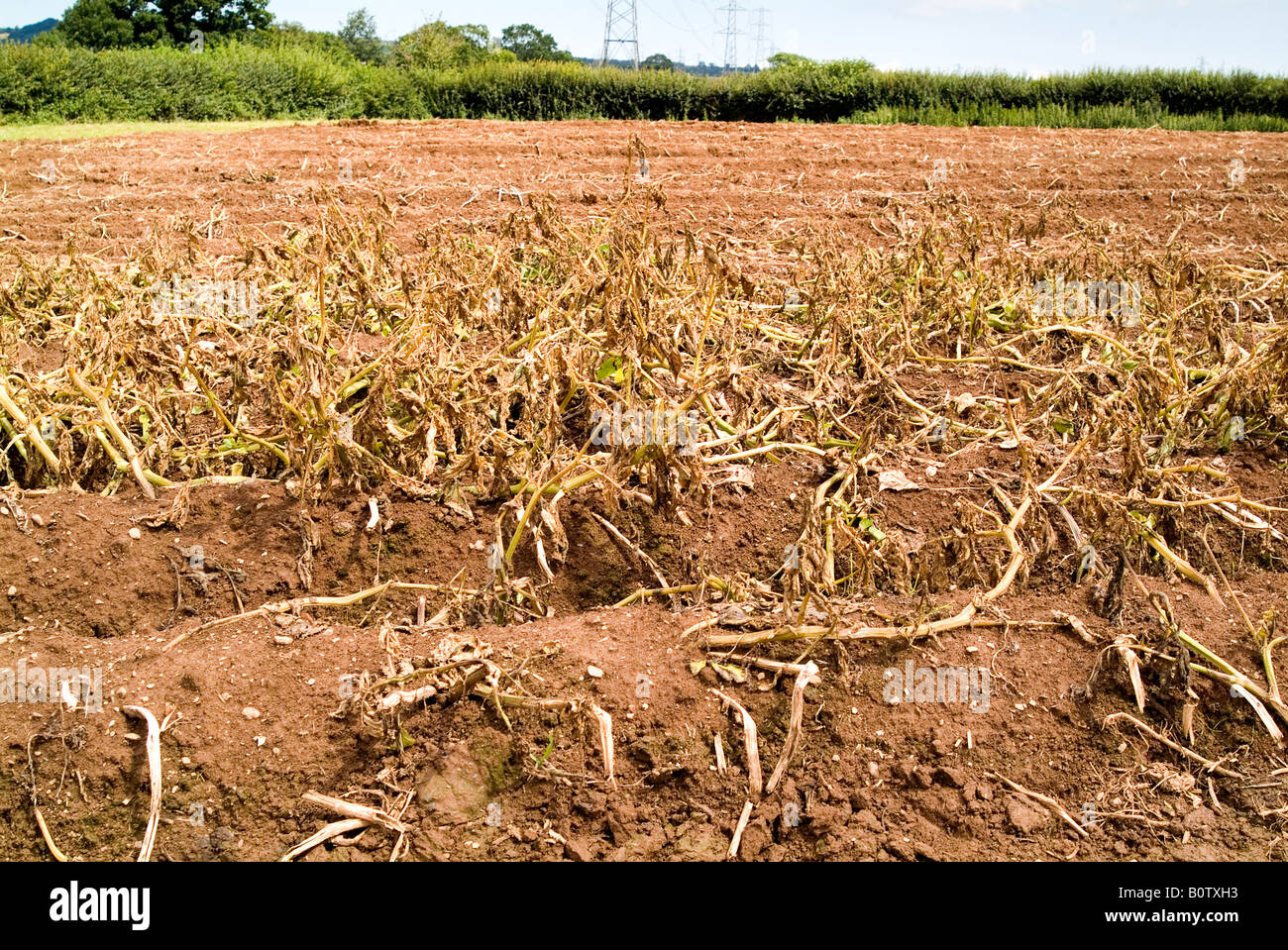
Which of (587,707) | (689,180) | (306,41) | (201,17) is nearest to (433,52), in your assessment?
(306,41)

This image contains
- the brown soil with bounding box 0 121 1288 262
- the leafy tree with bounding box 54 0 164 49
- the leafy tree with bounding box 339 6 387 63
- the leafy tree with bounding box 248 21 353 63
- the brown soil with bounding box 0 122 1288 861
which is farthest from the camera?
the leafy tree with bounding box 339 6 387 63

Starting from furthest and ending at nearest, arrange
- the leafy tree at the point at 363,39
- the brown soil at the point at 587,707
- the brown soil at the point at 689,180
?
the leafy tree at the point at 363,39 → the brown soil at the point at 689,180 → the brown soil at the point at 587,707

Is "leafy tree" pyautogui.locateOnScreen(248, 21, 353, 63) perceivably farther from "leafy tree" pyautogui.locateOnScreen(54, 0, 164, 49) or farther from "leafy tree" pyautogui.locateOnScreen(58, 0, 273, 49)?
"leafy tree" pyautogui.locateOnScreen(54, 0, 164, 49)

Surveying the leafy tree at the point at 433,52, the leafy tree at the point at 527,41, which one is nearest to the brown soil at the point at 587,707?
the leafy tree at the point at 433,52

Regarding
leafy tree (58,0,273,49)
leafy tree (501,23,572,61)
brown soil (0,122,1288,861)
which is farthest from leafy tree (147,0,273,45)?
brown soil (0,122,1288,861)

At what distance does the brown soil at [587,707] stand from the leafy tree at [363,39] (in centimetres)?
5753

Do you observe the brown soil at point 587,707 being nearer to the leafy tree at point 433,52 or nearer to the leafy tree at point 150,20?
the leafy tree at point 433,52

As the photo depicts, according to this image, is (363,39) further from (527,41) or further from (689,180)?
(689,180)

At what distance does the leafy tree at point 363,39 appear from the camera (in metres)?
62.9

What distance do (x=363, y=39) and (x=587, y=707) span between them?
74.2 metres

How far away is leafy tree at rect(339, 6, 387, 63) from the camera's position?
206 ft

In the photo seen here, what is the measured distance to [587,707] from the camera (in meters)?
2.94

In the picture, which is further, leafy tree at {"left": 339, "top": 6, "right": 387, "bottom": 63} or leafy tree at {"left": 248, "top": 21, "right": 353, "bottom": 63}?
leafy tree at {"left": 339, "top": 6, "right": 387, "bottom": 63}

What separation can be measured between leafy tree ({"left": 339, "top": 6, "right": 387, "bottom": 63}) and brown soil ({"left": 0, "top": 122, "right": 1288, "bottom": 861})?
57531 millimetres
